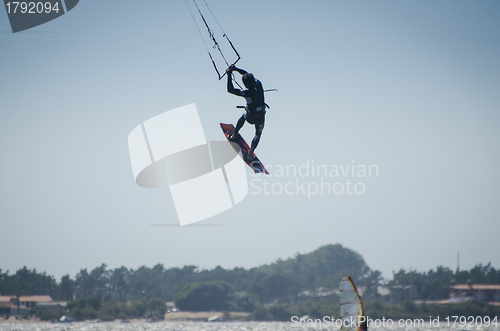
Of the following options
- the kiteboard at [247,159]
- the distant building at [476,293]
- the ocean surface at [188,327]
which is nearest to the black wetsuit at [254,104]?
the kiteboard at [247,159]

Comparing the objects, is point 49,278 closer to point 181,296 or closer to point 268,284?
point 181,296

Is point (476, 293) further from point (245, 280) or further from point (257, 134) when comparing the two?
point (257, 134)

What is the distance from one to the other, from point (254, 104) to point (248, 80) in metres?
0.50

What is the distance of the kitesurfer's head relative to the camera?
9.08 m

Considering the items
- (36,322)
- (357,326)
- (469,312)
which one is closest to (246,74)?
(357,326)

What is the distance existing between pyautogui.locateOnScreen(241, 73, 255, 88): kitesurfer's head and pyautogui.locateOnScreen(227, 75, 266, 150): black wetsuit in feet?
0.26

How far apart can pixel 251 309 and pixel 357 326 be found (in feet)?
124

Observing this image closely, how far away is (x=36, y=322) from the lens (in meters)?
49.1

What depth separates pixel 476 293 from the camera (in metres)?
40.7

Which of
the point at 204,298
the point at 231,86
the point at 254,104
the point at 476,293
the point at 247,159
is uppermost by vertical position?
the point at 231,86

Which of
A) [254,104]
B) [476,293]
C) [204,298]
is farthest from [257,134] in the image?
[204,298]

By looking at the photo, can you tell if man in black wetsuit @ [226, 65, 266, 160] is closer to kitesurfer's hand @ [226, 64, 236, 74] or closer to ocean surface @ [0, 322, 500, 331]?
kitesurfer's hand @ [226, 64, 236, 74]

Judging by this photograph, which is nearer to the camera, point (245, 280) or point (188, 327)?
point (188, 327)

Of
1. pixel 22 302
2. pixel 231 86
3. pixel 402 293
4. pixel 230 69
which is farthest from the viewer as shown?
pixel 22 302
